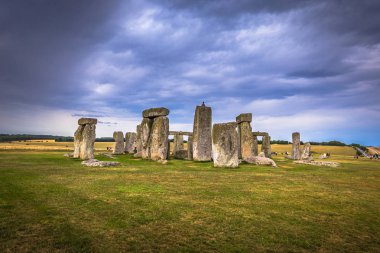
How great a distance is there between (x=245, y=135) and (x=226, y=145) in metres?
7.23

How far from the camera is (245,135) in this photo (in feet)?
76.4

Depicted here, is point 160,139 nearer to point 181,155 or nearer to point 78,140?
point 181,155

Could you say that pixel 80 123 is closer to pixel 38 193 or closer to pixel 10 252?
pixel 38 193

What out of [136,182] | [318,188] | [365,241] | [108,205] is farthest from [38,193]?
[318,188]

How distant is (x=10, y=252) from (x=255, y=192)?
22.4ft

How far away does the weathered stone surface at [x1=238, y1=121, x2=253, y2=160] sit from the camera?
Result: 22941mm

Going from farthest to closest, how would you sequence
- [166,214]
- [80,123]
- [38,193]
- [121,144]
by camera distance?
[121,144] < [80,123] < [38,193] < [166,214]

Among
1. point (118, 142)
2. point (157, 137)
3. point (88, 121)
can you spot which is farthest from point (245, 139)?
point (118, 142)

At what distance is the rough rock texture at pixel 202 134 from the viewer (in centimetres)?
2181

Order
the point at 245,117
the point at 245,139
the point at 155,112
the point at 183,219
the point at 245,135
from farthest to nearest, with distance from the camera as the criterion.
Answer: the point at 245,117 < the point at 245,135 < the point at 245,139 < the point at 155,112 < the point at 183,219

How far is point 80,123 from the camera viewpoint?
21.5 metres

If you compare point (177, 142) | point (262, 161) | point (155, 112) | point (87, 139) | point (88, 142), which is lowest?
point (262, 161)

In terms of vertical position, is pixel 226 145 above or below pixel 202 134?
below

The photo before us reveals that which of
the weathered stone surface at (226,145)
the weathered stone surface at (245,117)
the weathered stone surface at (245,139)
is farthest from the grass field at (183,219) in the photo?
the weathered stone surface at (245,117)
